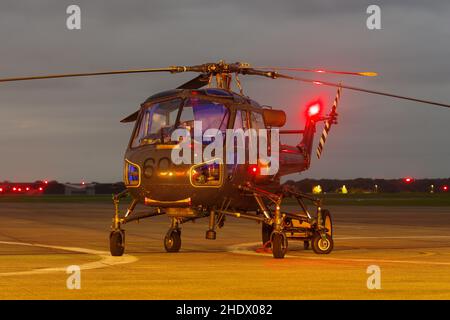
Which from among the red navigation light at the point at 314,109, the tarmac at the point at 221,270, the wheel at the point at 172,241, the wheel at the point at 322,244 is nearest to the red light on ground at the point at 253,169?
the tarmac at the point at 221,270

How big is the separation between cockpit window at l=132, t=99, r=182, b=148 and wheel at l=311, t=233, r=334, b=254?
492cm


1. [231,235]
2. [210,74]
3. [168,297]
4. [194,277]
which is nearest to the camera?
[168,297]

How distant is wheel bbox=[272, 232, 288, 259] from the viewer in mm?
19250

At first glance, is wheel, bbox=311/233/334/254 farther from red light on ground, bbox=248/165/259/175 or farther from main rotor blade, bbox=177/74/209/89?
main rotor blade, bbox=177/74/209/89

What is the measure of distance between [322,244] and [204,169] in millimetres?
4323

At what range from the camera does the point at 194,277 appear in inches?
583

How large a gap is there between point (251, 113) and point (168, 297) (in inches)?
375

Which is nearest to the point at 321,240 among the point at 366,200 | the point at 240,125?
the point at 240,125

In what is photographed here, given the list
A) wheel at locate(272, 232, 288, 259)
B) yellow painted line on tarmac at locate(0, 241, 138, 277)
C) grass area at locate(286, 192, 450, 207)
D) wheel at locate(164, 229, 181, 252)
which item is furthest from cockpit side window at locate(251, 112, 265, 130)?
grass area at locate(286, 192, 450, 207)

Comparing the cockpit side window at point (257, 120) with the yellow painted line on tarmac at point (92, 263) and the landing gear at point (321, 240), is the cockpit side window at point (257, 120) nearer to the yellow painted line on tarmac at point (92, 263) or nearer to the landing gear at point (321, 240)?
the landing gear at point (321, 240)

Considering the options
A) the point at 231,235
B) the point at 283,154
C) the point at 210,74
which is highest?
the point at 210,74

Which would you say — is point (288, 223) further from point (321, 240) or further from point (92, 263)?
point (92, 263)
